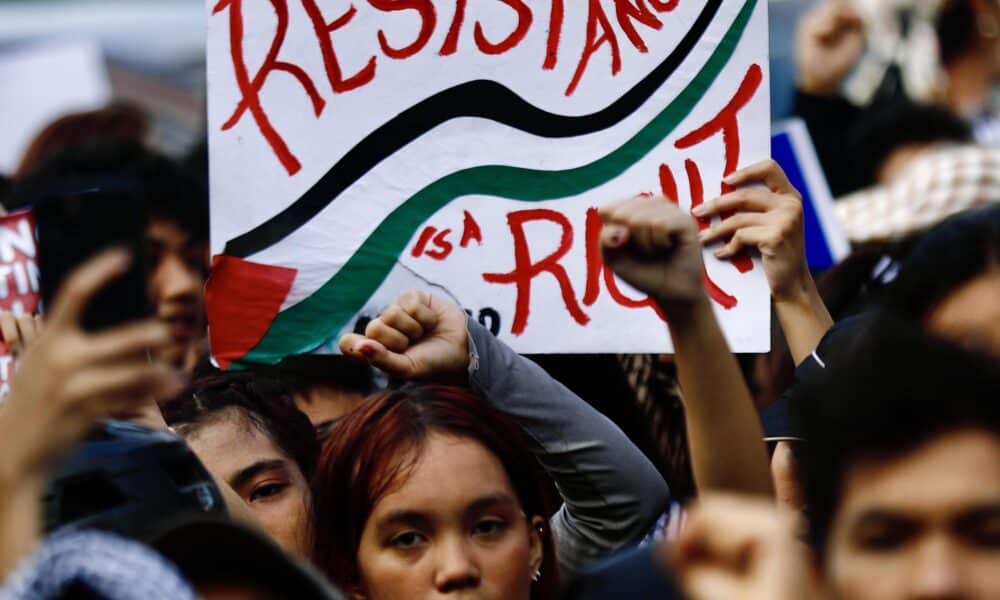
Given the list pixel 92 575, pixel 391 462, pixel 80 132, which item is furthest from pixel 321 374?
pixel 92 575

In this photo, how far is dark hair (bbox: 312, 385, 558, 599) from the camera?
3.40 m

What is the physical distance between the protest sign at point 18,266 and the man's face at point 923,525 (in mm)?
2353

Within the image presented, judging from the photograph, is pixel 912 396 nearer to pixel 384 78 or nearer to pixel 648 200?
pixel 648 200

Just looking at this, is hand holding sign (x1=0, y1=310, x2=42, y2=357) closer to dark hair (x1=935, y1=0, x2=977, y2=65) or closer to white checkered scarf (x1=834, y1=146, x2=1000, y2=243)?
white checkered scarf (x1=834, y1=146, x2=1000, y2=243)

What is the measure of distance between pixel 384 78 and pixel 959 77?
3.97m

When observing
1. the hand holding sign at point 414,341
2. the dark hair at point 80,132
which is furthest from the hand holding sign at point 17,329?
the dark hair at point 80,132

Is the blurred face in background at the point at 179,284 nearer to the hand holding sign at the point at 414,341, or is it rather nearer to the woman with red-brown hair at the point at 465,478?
the woman with red-brown hair at the point at 465,478

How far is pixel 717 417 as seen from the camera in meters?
2.66

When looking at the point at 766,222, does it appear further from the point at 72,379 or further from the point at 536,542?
the point at 72,379

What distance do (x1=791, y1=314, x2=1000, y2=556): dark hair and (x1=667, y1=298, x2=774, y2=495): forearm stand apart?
265 mm

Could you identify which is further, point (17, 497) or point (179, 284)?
point (179, 284)

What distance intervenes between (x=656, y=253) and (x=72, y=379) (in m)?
0.82

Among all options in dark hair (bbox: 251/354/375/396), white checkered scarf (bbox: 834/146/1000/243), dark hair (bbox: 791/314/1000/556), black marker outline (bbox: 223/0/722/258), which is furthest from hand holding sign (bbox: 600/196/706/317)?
white checkered scarf (bbox: 834/146/1000/243)

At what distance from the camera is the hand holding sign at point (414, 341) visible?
3213mm
